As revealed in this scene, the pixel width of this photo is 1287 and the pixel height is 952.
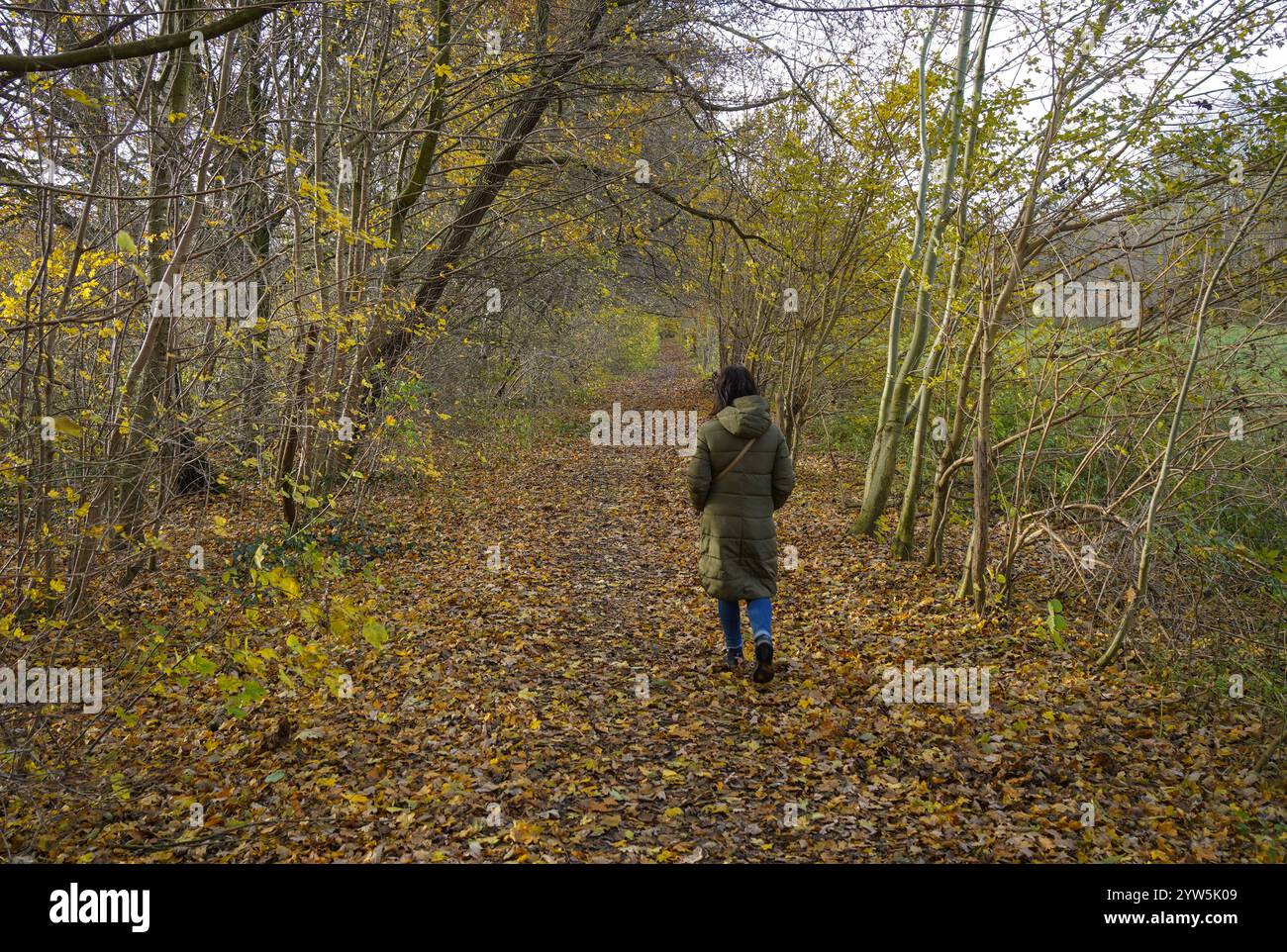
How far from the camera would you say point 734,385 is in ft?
17.5

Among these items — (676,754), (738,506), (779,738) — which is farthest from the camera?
(738,506)

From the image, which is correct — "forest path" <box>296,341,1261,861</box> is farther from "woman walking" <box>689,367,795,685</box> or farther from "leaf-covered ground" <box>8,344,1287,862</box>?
"woman walking" <box>689,367,795,685</box>

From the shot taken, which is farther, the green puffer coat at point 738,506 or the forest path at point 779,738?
the green puffer coat at point 738,506

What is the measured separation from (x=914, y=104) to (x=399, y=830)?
9916 mm

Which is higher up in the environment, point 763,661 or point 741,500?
point 741,500

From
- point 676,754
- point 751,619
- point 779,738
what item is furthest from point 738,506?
point 676,754

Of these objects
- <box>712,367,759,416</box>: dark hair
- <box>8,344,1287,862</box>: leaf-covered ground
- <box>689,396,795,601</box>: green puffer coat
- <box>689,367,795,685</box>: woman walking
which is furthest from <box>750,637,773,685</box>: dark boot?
<box>712,367,759,416</box>: dark hair

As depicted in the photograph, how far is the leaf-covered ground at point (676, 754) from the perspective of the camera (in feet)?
12.2

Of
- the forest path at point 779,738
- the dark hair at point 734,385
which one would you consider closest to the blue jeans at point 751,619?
the forest path at point 779,738

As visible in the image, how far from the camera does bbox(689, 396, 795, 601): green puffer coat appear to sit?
5.24 m

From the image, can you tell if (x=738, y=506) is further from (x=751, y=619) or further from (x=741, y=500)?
(x=751, y=619)

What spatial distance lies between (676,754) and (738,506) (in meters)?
1.74

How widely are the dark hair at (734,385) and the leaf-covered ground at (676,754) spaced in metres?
2.13

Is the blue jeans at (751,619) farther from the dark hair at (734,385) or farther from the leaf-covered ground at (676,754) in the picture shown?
the dark hair at (734,385)
